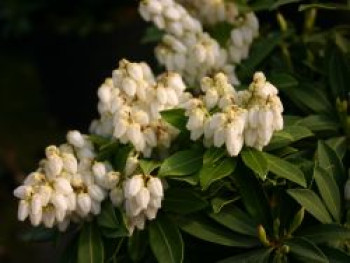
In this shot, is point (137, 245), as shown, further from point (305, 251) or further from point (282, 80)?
point (282, 80)

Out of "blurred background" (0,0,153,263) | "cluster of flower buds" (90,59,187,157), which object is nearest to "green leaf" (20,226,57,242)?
A: "cluster of flower buds" (90,59,187,157)

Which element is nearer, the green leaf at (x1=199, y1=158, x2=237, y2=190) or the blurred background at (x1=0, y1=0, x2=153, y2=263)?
the green leaf at (x1=199, y1=158, x2=237, y2=190)

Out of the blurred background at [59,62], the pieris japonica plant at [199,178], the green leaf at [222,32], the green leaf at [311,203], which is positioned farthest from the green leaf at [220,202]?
the blurred background at [59,62]

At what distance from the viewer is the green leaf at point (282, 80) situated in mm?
1617

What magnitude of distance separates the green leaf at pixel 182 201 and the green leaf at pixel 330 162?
245 mm

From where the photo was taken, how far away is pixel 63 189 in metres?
1.42

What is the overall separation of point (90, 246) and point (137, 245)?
9 cm

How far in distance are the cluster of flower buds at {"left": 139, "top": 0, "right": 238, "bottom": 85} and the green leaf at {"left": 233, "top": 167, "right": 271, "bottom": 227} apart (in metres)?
0.39

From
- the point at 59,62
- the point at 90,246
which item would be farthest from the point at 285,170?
the point at 59,62

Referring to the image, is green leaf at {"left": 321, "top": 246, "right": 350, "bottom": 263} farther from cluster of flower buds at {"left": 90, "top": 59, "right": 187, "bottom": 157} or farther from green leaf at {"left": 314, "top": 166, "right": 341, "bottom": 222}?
cluster of flower buds at {"left": 90, "top": 59, "right": 187, "bottom": 157}

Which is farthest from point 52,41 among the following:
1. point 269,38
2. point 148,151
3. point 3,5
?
point 148,151

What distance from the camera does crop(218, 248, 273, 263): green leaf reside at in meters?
1.38

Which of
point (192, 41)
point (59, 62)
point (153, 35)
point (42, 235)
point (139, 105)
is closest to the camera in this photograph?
point (139, 105)

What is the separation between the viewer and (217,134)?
1.36 metres
